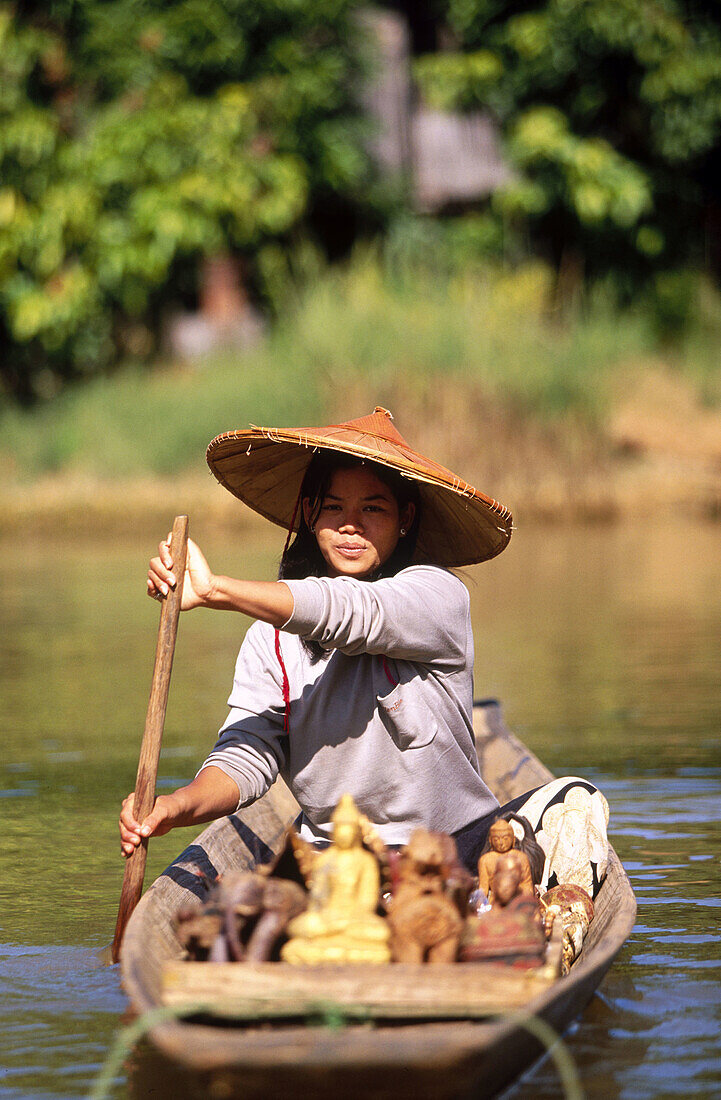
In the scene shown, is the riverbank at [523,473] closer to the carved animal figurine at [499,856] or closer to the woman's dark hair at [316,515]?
the woman's dark hair at [316,515]

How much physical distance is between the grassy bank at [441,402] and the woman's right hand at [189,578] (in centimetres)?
1007

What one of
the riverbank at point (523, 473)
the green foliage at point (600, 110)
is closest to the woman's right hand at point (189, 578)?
the riverbank at point (523, 473)

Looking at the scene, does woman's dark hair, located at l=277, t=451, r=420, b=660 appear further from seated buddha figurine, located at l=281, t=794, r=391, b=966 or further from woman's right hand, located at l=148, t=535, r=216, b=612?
seated buddha figurine, located at l=281, t=794, r=391, b=966

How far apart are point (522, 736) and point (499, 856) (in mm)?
3127

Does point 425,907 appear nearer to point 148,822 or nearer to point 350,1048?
point 350,1048

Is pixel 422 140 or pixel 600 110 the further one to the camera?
pixel 422 140

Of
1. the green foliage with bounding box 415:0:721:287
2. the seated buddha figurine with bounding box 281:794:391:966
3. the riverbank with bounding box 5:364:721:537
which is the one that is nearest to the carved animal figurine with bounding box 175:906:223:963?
the seated buddha figurine with bounding box 281:794:391:966

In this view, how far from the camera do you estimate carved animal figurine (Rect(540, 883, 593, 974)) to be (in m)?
3.24

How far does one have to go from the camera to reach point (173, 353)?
17.0 m

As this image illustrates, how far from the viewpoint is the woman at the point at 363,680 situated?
3254 millimetres

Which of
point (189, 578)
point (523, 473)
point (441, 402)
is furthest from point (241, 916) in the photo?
point (523, 473)

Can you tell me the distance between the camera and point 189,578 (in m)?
3.12

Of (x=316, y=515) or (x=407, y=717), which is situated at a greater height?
(x=316, y=515)

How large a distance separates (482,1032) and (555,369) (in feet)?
37.5
